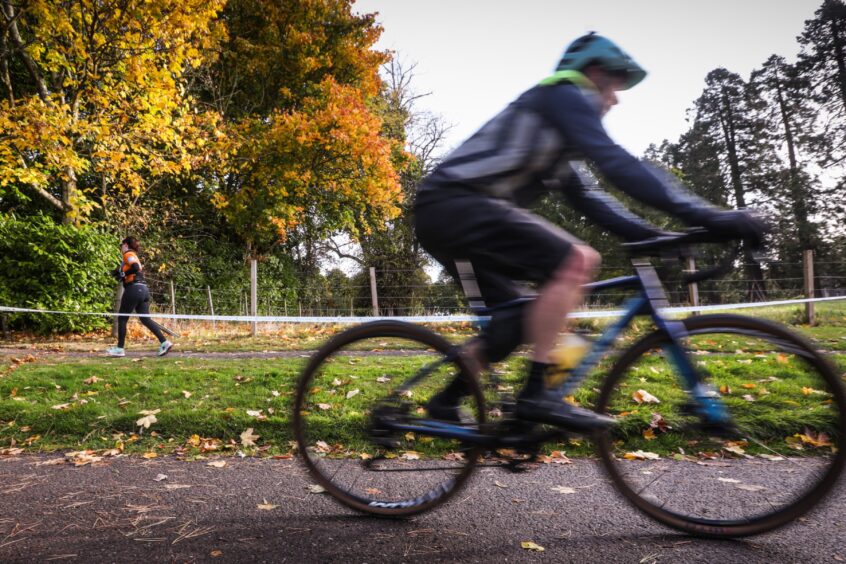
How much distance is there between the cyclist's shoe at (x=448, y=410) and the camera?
2250 mm

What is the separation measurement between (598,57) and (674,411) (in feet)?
5.35

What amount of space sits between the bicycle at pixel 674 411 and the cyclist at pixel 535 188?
0.11m

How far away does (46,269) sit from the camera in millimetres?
11930

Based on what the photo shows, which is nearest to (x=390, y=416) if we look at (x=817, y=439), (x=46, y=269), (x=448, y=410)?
(x=448, y=410)

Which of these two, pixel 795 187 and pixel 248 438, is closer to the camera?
pixel 248 438

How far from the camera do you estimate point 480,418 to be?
223 cm

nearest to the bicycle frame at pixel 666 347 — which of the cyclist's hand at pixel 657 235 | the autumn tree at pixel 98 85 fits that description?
the cyclist's hand at pixel 657 235

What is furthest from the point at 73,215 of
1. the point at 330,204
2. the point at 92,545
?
the point at 92,545

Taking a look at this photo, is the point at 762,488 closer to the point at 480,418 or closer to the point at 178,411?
the point at 480,418

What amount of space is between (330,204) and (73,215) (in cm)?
927

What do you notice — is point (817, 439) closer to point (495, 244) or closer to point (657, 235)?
point (657, 235)

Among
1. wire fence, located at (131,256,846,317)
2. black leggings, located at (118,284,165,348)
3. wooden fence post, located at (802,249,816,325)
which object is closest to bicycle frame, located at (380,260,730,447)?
black leggings, located at (118,284,165,348)

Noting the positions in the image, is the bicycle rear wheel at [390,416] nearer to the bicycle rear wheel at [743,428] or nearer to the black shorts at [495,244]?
the black shorts at [495,244]

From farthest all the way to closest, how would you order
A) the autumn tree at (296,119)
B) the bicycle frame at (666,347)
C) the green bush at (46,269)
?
the autumn tree at (296,119), the green bush at (46,269), the bicycle frame at (666,347)
